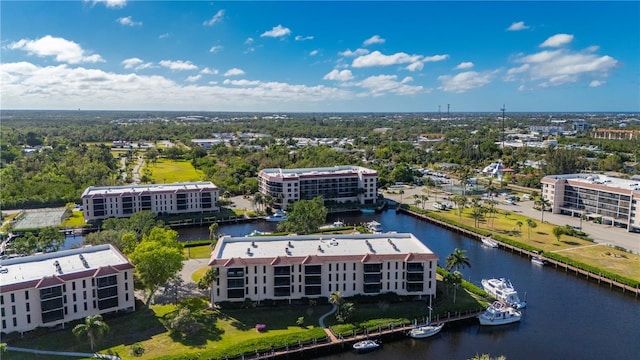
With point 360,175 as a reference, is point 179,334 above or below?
below

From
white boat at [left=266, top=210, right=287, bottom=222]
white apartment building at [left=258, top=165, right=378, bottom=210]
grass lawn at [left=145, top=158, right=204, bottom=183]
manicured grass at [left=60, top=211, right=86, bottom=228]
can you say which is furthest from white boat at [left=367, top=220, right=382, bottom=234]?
grass lawn at [left=145, top=158, right=204, bottom=183]

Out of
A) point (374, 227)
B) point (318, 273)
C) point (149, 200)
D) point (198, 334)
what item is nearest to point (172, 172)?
point (149, 200)

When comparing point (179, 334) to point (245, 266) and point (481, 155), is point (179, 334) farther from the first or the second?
point (481, 155)

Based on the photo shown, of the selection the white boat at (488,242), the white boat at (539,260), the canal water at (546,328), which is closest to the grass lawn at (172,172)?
the white boat at (488,242)

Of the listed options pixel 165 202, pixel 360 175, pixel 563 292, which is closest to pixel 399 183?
pixel 360 175

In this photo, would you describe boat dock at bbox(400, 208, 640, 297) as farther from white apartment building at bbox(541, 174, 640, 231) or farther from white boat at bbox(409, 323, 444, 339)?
white boat at bbox(409, 323, 444, 339)
